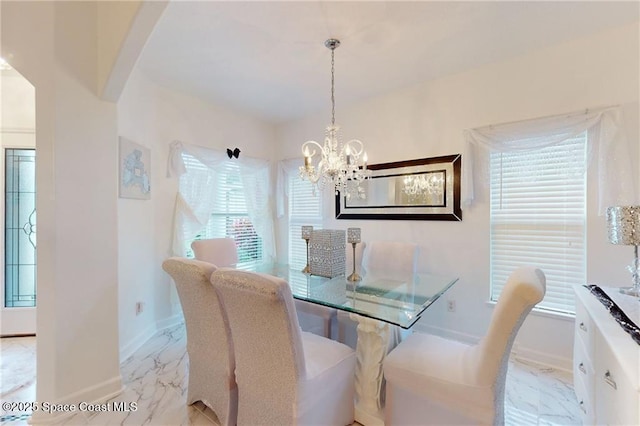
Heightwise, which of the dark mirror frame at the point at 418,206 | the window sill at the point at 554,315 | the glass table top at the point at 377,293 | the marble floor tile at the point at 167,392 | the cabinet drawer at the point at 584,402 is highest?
the dark mirror frame at the point at 418,206

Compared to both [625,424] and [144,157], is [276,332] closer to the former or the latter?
[625,424]

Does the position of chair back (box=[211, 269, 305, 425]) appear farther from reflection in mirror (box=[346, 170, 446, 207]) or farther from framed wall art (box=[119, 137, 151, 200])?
reflection in mirror (box=[346, 170, 446, 207])

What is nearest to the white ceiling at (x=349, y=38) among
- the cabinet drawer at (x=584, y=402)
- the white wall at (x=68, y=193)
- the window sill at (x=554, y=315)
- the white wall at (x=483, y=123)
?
the white wall at (x=483, y=123)

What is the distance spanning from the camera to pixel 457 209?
9.17 feet

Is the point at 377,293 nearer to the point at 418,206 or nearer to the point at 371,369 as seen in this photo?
the point at 371,369

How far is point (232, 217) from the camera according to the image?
12.8ft

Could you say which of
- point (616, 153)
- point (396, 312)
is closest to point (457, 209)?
point (616, 153)

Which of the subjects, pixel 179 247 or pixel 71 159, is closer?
pixel 71 159

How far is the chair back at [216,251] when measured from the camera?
275 centimetres

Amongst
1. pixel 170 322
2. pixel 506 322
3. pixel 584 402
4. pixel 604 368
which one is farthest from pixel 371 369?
pixel 170 322

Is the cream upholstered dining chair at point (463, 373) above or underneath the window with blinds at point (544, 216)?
underneath

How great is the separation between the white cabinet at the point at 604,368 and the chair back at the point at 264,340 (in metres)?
1.21

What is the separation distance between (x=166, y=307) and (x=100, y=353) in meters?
1.25

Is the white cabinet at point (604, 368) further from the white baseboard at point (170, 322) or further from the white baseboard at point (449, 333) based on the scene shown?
the white baseboard at point (170, 322)
